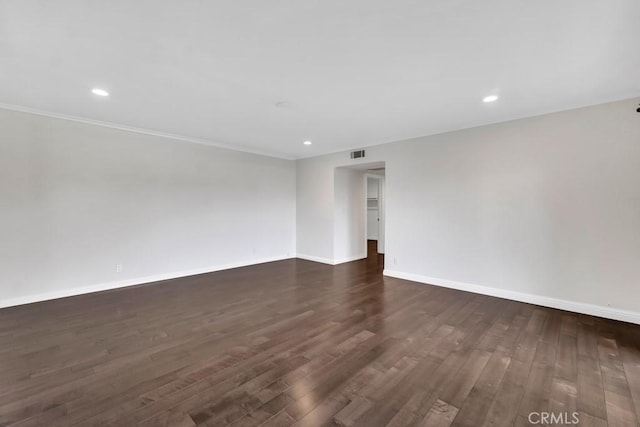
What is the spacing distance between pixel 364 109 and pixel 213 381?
10.8ft

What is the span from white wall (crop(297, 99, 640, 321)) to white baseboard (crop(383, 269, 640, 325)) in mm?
13

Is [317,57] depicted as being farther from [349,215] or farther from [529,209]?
[349,215]

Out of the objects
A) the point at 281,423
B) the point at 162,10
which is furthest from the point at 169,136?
the point at 281,423

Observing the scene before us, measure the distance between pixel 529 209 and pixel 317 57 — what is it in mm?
3424

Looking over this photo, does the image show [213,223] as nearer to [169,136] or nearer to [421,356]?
[169,136]

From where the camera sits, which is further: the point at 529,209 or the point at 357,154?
the point at 357,154

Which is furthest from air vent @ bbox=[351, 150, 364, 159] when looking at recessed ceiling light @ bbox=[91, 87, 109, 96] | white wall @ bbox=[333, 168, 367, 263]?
recessed ceiling light @ bbox=[91, 87, 109, 96]

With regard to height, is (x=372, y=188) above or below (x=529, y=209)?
above

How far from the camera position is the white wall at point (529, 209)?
3.00 m

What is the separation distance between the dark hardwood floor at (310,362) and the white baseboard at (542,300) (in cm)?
15

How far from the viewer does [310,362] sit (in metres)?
2.18

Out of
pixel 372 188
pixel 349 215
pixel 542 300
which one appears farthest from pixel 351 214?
pixel 542 300

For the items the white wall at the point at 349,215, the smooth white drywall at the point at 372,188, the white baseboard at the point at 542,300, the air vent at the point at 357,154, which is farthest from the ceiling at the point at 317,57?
the smooth white drywall at the point at 372,188

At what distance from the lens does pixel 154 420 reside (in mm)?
1574
